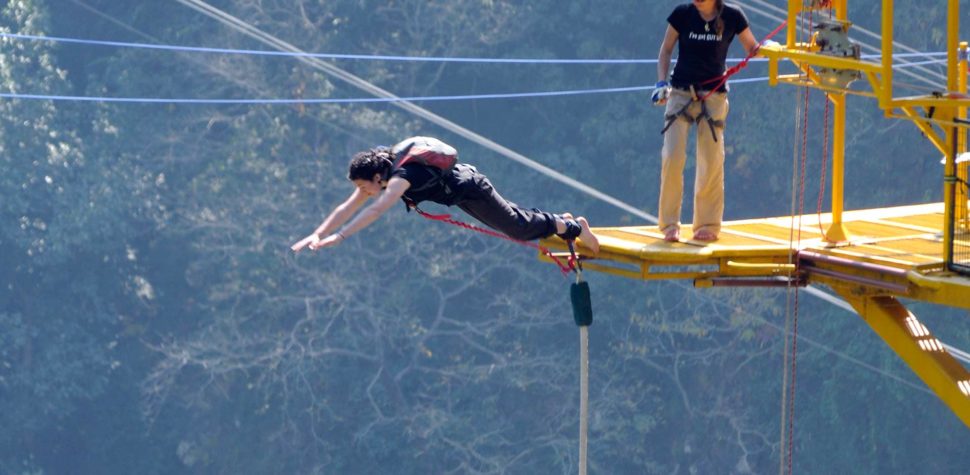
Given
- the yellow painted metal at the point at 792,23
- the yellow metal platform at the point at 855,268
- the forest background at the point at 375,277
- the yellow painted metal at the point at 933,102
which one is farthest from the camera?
the forest background at the point at 375,277

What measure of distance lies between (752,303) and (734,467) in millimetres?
2126

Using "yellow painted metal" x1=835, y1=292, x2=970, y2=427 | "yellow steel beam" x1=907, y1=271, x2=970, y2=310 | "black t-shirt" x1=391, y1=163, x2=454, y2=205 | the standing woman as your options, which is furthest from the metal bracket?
"black t-shirt" x1=391, y1=163, x2=454, y2=205

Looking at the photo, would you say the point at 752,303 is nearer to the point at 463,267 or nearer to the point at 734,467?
the point at 734,467

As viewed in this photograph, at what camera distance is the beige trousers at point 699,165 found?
7.38 meters

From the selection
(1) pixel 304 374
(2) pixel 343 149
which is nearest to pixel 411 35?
(2) pixel 343 149

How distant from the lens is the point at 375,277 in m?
24.6

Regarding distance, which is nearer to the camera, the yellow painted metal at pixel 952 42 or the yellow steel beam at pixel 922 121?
the yellow painted metal at pixel 952 42

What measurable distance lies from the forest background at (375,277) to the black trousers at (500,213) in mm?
15953

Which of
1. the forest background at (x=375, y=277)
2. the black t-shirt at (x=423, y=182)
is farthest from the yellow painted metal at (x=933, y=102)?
the forest background at (x=375, y=277)

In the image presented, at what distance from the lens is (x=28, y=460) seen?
2536cm

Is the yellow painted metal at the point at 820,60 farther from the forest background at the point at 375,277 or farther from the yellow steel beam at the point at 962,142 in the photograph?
the forest background at the point at 375,277

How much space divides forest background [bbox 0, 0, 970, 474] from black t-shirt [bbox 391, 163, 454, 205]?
16326 millimetres

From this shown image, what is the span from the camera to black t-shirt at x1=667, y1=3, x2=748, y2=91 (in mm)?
7246

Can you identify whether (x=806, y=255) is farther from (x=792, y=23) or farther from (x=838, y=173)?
(x=792, y=23)
